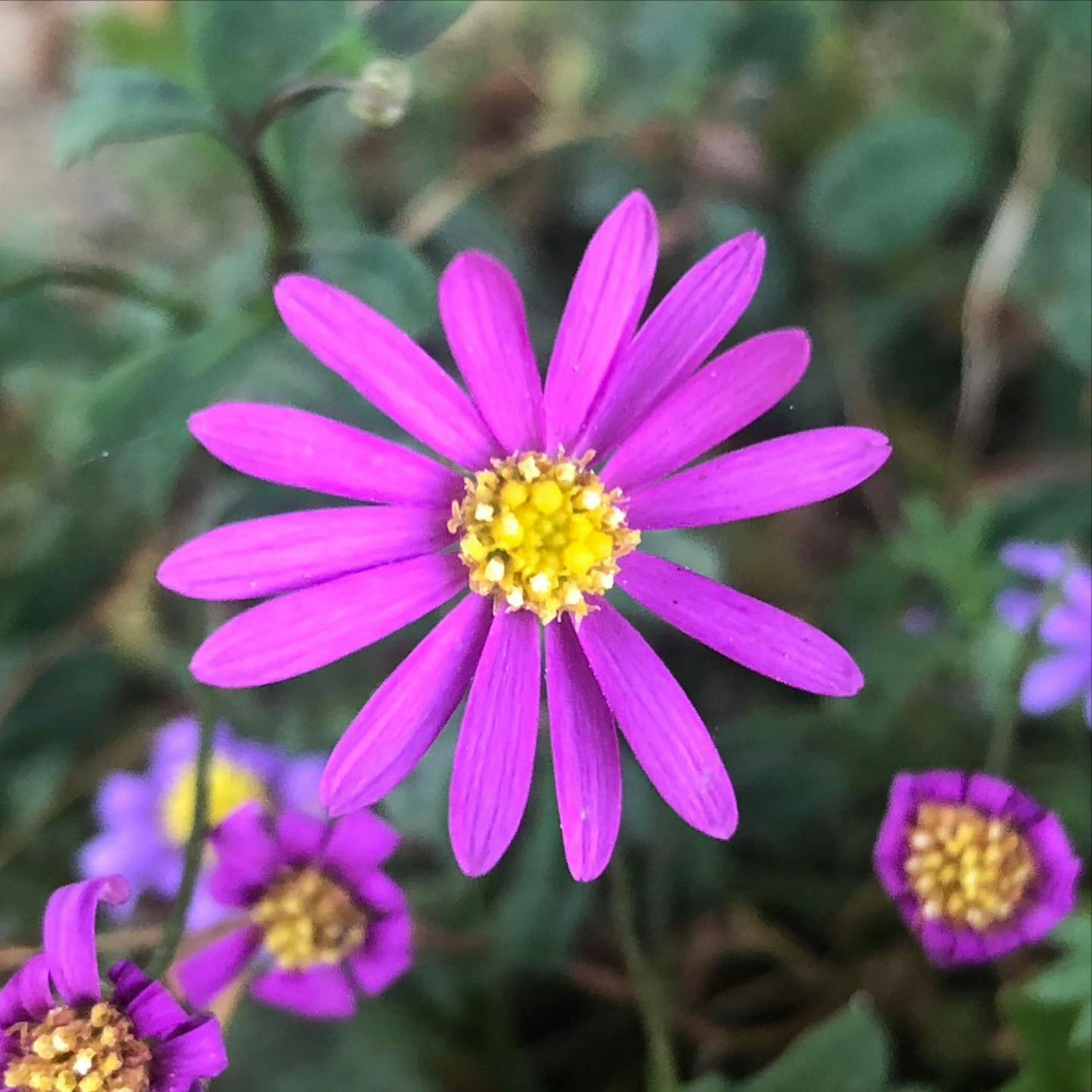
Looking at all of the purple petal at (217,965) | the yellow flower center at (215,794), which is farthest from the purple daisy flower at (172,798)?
the purple petal at (217,965)

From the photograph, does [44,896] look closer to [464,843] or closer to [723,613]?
[464,843]

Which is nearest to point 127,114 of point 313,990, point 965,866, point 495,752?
point 495,752

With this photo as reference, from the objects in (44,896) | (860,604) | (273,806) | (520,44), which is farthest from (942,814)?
(520,44)

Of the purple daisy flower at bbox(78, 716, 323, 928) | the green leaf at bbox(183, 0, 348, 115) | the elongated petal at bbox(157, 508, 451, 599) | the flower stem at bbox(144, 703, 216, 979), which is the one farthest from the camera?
the purple daisy flower at bbox(78, 716, 323, 928)

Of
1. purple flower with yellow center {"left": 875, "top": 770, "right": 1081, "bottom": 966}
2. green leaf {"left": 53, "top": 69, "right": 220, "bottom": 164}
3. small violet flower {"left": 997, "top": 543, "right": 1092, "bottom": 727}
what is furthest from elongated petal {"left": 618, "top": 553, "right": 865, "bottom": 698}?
green leaf {"left": 53, "top": 69, "right": 220, "bottom": 164}

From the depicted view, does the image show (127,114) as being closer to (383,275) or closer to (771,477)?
(383,275)

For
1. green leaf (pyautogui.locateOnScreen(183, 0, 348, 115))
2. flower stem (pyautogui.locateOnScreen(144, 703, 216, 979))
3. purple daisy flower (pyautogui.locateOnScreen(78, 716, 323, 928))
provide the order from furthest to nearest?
1. purple daisy flower (pyautogui.locateOnScreen(78, 716, 323, 928))
2. green leaf (pyautogui.locateOnScreen(183, 0, 348, 115))
3. flower stem (pyautogui.locateOnScreen(144, 703, 216, 979))

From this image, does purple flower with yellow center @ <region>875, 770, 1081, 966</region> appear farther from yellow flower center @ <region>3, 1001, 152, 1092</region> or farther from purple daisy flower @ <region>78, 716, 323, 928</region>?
purple daisy flower @ <region>78, 716, 323, 928</region>
